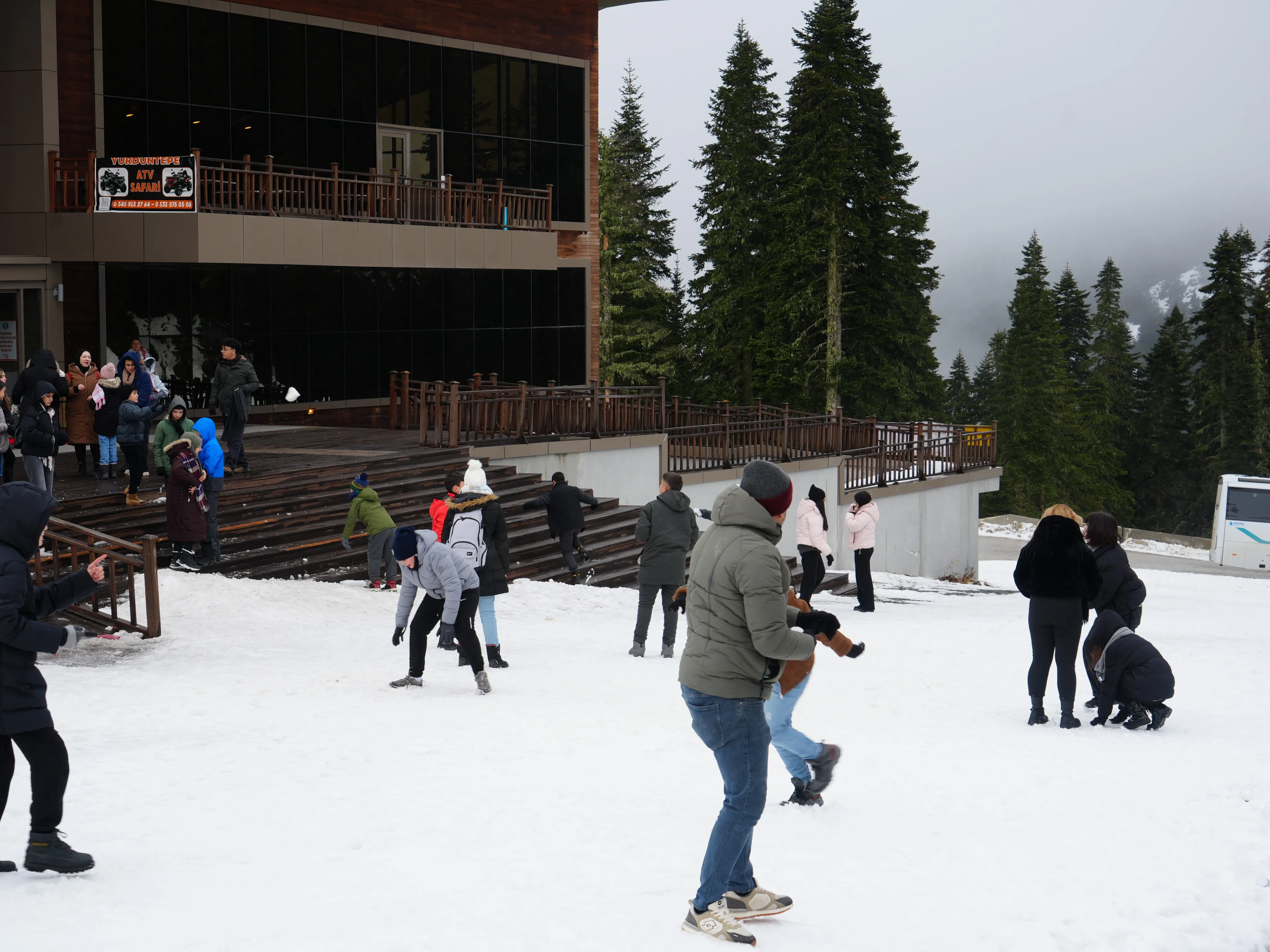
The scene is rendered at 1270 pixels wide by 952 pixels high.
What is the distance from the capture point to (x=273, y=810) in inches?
283

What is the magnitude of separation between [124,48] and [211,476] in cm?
1233

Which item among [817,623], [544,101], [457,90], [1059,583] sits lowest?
[1059,583]

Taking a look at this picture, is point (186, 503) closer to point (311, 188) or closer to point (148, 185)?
point (148, 185)

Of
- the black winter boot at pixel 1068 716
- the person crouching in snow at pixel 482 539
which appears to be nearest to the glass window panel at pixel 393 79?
the person crouching in snow at pixel 482 539

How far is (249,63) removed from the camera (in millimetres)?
25422

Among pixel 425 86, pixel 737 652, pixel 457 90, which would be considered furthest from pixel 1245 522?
pixel 737 652

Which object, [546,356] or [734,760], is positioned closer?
[734,760]

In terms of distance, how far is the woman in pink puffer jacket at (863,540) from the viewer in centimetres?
1680

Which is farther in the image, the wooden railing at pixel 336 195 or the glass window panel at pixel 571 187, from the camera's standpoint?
the glass window panel at pixel 571 187

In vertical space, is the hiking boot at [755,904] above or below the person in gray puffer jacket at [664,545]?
below

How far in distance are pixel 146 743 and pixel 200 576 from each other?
20.6 feet

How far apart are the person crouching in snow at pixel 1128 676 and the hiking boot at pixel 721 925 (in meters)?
5.10

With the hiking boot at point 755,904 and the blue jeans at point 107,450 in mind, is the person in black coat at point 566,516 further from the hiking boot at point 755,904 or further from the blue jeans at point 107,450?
the hiking boot at point 755,904

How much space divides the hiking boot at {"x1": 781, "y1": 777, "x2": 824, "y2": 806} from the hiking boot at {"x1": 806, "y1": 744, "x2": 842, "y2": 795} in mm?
27
